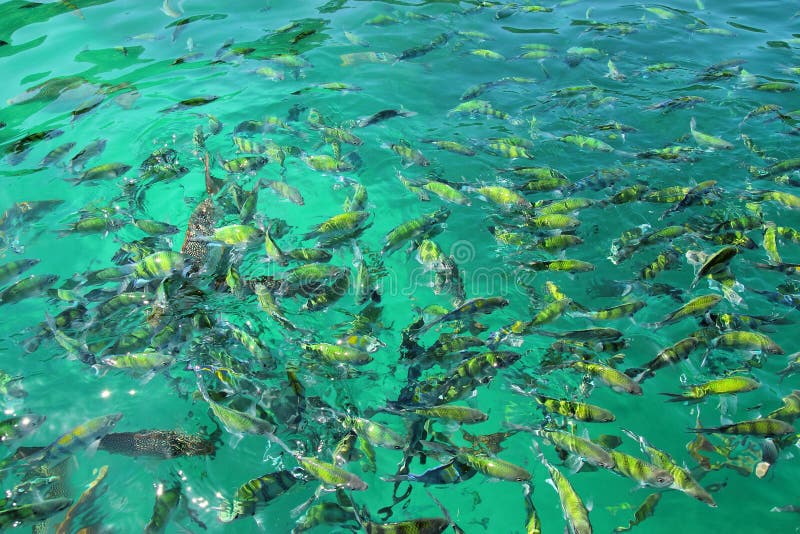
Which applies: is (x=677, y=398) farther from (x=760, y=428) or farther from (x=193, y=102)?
(x=193, y=102)

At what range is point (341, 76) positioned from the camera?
1005cm

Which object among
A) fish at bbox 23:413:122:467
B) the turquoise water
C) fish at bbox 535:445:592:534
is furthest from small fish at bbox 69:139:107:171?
fish at bbox 535:445:592:534

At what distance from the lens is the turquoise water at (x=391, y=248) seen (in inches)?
159

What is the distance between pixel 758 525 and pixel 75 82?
12430mm

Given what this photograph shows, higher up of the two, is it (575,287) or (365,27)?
(365,27)

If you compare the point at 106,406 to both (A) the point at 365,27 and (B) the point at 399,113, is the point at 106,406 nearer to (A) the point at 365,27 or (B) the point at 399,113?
(B) the point at 399,113

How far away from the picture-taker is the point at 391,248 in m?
5.61

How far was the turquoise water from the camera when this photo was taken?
4.05m

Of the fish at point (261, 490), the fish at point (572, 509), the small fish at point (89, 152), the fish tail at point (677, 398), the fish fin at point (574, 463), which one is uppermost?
the small fish at point (89, 152)

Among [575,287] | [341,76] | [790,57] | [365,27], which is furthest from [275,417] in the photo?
[790,57]

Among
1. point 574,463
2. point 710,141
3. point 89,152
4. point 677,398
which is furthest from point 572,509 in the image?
point 89,152

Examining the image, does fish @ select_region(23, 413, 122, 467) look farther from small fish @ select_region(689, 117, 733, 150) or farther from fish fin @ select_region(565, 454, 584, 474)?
small fish @ select_region(689, 117, 733, 150)

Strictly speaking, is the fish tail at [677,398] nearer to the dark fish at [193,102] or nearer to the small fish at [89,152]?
the small fish at [89,152]

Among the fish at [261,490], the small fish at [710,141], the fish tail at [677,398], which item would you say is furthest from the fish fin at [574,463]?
the small fish at [710,141]
